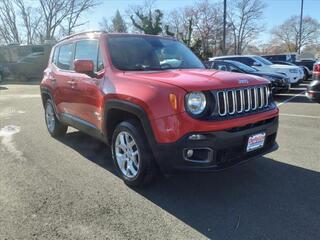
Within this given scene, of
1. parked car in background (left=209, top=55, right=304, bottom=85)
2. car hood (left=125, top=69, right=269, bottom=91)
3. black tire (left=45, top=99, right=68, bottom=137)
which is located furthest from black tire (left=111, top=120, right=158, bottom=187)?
parked car in background (left=209, top=55, right=304, bottom=85)

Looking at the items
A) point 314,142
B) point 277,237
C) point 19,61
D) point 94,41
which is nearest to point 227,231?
point 277,237

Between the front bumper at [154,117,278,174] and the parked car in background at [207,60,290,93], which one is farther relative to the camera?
the parked car in background at [207,60,290,93]

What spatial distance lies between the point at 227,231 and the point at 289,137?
12.6 feet

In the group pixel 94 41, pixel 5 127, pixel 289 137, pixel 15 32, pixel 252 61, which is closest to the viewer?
pixel 94 41

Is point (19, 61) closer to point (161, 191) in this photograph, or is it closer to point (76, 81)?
point (76, 81)

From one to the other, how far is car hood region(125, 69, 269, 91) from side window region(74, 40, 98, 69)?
879 mm

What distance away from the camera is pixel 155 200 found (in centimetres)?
398

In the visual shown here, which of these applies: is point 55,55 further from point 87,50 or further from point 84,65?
point 84,65

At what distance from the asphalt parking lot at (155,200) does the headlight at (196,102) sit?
1.05 metres

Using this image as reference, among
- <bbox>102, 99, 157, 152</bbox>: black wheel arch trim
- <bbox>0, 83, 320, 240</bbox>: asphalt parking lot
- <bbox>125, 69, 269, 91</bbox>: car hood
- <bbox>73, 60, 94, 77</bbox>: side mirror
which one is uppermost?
<bbox>73, 60, 94, 77</bbox>: side mirror

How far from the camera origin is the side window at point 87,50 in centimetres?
Answer: 496

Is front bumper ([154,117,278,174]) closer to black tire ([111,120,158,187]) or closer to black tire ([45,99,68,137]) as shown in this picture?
black tire ([111,120,158,187])

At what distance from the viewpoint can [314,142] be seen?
6184mm

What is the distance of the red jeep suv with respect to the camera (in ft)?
11.8
